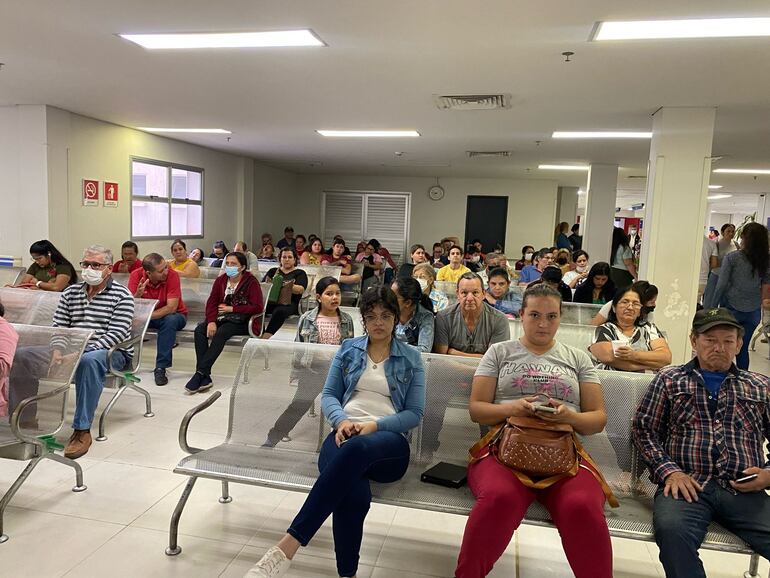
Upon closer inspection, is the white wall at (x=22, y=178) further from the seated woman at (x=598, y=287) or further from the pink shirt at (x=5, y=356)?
the seated woman at (x=598, y=287)

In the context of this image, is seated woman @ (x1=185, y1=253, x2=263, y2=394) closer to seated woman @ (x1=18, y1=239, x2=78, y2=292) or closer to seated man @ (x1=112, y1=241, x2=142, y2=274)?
seated woman @ (x1=18, y1=239, x2=78, y2=292)

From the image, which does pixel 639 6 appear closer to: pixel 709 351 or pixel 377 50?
pixel 377 50

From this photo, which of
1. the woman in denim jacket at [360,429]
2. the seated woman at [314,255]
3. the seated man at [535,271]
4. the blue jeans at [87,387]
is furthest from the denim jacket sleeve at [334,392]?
the seated woman at [314,255]

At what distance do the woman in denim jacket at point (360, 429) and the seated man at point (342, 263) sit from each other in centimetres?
501

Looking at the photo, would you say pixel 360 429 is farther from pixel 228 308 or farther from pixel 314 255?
pixel 314 255

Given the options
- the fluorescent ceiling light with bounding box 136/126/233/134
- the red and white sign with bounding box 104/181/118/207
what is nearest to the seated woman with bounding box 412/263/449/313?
the fluorescent ceiling light with bounding box 136/126/233/134

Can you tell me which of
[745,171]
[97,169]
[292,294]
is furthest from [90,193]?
[745,171]

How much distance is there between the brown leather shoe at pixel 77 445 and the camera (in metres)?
3.22

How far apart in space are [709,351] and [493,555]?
1.10m

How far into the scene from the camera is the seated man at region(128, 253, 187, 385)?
4938mm

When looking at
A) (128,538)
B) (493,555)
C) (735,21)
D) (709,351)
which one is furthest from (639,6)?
(128,538)

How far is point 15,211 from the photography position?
7.10 m

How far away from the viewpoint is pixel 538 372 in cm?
228

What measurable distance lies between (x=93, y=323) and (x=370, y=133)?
5.38 m
